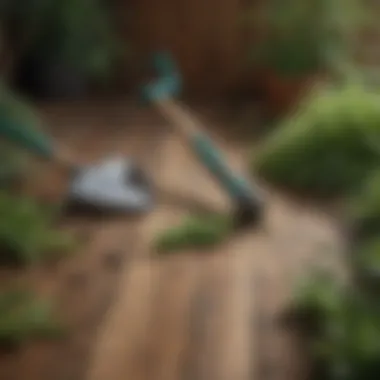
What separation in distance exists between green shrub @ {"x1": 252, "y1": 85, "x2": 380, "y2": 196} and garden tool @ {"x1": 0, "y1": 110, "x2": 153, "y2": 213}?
1.09 ft

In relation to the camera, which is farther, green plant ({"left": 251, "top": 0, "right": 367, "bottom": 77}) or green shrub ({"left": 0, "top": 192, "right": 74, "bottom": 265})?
green plant ({"left": 251, "top": 0, "right": 367, "bottom": 77})

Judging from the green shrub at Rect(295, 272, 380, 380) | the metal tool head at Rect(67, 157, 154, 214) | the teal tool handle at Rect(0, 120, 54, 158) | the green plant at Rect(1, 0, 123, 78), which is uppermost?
the green plant at Rect(1, 0, 123, 78)

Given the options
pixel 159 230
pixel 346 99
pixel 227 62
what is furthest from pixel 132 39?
pixel 159 230

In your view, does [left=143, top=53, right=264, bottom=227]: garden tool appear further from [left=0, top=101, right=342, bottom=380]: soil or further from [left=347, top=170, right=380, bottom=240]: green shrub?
[left=347, top=170, right=380, bottom=240]: green shrub

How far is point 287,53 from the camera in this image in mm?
2598

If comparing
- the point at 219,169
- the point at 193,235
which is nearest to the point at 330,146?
the point at 219,169

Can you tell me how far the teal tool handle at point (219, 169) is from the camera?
6.49 ft

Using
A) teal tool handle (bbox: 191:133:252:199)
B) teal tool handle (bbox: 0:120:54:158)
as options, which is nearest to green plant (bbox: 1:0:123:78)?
teal tool handle (bbox: 0:120:54:158)

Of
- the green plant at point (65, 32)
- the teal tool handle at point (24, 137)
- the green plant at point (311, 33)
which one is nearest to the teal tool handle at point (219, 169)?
the teal tool handle at point (24, 137)

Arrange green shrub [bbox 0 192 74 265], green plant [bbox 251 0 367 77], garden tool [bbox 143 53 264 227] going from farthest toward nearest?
green plant [bbox 251 0 367 77] < garden tool [bbox 143 53 264 227] < green shrub [bbox 0 192 74 265]

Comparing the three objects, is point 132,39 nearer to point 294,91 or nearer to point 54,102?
point 54,102

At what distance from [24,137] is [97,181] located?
0.64 ft

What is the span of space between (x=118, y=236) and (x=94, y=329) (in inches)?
15.8

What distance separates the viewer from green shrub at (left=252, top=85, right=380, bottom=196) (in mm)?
2111
